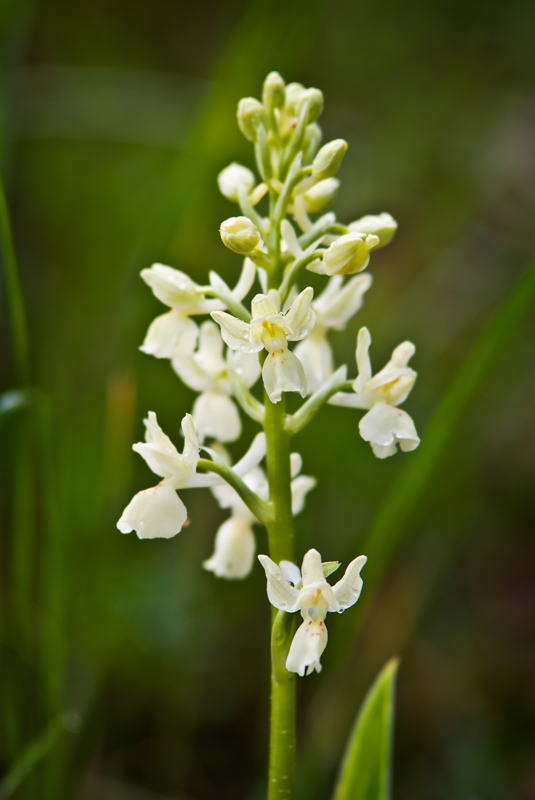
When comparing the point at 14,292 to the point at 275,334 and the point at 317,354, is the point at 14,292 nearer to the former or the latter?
the point at 275,334

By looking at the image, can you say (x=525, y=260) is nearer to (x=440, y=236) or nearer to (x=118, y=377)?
(x=440, y=236)

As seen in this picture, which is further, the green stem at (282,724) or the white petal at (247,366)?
the white petal at (247,366)

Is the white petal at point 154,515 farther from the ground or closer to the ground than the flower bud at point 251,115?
closer to the ground

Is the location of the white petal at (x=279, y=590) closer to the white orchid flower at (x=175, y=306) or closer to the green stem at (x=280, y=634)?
the green stem at (x=280, y=634)

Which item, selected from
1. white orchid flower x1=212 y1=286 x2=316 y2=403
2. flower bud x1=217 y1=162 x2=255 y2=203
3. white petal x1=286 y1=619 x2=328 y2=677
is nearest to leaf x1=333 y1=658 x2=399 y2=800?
white petal x1=286 y1=619 x2=328 y2=677

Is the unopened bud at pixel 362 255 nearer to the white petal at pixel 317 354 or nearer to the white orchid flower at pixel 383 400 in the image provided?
the white orchid flower at pixel 383 400

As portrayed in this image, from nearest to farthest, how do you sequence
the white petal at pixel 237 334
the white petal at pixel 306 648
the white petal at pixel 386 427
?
the white petal at pixel 306 648 → the white petal at pixel 237 334 → the white petal at pixel 386 427

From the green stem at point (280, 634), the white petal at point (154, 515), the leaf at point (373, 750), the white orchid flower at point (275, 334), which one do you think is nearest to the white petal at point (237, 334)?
the white orchid flower at point (275, 334)

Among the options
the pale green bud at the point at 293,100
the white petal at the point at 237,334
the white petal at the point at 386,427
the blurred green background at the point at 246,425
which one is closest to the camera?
the white petal at the point at 237,334

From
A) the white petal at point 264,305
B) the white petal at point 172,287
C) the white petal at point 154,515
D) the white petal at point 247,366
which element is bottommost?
the white petal at point 154,515
